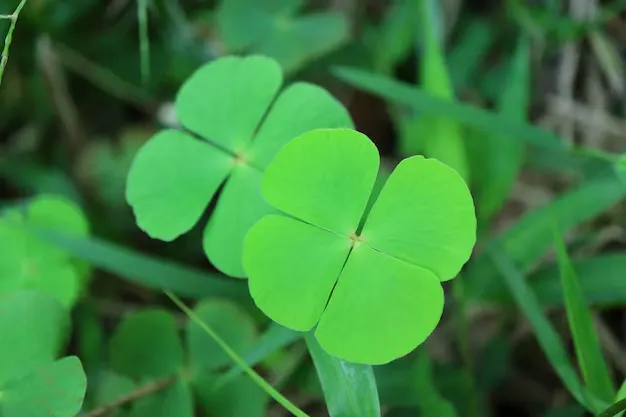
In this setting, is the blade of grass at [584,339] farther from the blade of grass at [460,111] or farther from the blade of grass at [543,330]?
the blade of grass at [460,111]

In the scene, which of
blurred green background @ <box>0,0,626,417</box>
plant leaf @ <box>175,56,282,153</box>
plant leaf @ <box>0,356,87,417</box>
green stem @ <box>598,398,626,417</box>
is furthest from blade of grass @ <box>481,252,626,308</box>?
plant leaf @ <box>0,356,87,417</box>

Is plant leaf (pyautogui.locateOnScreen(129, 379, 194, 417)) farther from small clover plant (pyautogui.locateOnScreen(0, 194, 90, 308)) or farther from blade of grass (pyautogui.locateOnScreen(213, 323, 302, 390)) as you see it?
small clover plant (pyautogui.locateOnScreen(0, 194, 90, 308))

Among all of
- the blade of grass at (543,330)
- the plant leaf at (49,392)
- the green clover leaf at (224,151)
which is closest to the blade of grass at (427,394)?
the blade of grass at (543,330)

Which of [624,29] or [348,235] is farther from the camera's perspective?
[624,29]

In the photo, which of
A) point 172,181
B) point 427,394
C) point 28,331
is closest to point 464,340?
point 427,394

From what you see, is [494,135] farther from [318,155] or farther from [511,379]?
[318,155]

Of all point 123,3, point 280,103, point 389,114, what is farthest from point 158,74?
point 280,103

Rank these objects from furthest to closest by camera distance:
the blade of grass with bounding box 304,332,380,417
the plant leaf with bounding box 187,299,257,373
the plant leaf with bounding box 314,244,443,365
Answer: the plant leaf with bounding box 187,299,257,373
the blade of grass with bounding box 304,332,380,417
the plant leaf with bounding box 314,244,443,365
